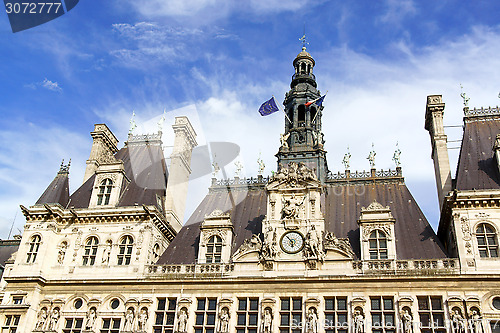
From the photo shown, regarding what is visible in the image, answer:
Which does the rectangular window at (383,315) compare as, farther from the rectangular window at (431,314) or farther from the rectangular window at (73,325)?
the rectangular window at (73,325)

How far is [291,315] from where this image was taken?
113 ft

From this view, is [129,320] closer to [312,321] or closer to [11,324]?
[11,324]

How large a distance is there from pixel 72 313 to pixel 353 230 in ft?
69.0

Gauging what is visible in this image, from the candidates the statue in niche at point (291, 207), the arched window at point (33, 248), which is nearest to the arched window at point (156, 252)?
the arched window at point (33, 248)

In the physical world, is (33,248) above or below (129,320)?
above

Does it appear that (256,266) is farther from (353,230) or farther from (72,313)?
(72,313)

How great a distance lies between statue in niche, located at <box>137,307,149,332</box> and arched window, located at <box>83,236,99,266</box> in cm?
646

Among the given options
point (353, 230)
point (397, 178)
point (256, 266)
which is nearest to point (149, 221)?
point (256, 266)

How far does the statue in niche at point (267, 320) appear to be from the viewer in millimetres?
34000

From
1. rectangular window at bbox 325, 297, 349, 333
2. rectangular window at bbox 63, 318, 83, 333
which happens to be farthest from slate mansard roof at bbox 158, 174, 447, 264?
rectangular window at bbox 63, 318, 83, 333

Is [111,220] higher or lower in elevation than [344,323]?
higher

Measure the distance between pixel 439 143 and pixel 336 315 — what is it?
16.2 metres

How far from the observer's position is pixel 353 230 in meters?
38.3

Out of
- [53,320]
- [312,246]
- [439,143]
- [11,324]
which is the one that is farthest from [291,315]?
[11,324]
